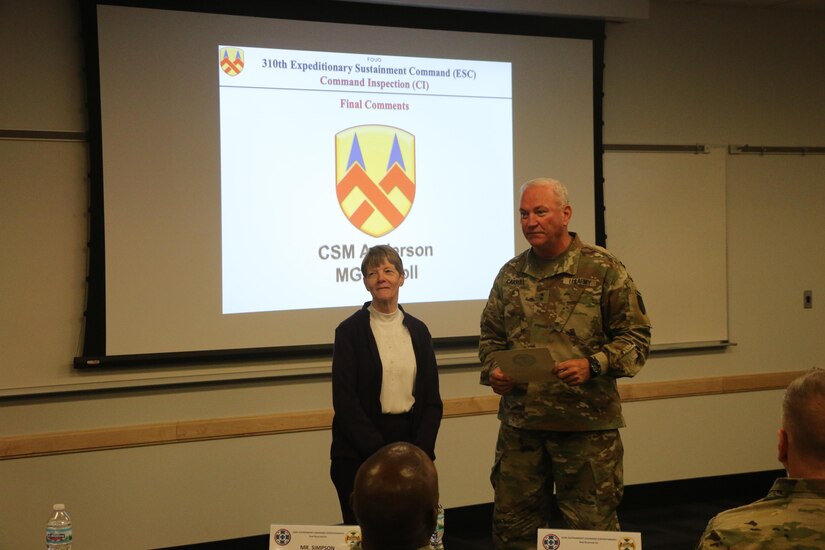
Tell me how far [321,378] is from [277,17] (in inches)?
70.0

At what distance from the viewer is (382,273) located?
9.80 ft

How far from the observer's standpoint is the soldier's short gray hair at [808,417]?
1.44m

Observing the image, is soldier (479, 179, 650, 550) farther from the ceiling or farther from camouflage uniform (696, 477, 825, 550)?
the ceiling

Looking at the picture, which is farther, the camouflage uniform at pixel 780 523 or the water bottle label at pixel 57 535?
the water bottle label at pixel 57 535

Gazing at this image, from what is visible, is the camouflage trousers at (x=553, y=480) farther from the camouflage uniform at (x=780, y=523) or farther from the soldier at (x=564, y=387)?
the camouflage uniform at (x=780, y=523)

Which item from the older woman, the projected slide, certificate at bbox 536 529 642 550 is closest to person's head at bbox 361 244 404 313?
the older woman

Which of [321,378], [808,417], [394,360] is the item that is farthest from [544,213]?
[321,378]

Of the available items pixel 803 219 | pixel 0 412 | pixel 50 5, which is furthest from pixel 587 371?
pixel 803 219

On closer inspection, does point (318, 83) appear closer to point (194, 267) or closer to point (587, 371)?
point (194, 267)

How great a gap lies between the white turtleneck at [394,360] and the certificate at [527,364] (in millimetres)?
394

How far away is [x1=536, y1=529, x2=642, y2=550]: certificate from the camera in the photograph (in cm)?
218

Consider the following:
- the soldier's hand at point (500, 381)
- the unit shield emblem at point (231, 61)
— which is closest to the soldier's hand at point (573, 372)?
the soldier's hand at point (500, 381)

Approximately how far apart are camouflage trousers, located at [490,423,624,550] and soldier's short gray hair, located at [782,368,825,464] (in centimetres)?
135

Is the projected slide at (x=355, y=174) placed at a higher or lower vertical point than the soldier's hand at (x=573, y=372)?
higher
